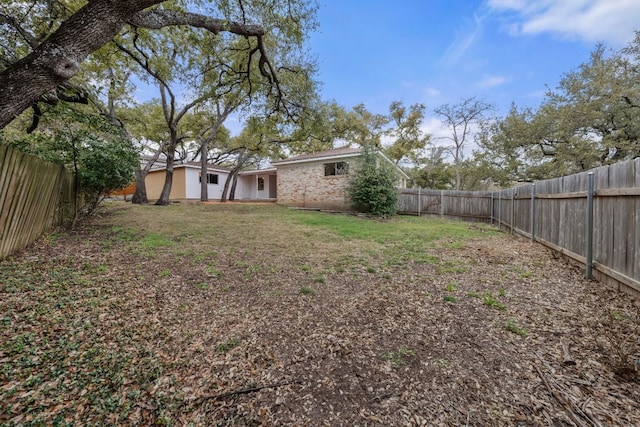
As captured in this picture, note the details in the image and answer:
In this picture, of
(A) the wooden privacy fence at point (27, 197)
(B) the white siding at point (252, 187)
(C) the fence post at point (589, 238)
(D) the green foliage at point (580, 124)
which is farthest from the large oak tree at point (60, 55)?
(D) the green foliage at point (580, 124)

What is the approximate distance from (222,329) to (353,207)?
444 inches

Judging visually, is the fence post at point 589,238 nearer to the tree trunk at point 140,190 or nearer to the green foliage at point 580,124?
the green foliage at point 580,124

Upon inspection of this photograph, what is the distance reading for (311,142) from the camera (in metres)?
20.1

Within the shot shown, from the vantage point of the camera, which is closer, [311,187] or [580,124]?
[580,124]

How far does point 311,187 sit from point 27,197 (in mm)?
11859

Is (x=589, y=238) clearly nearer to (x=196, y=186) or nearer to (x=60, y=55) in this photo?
(x=60, y=55)

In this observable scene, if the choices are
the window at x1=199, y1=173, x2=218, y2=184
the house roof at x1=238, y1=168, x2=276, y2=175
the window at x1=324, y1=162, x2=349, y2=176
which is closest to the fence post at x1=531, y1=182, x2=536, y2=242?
the window at x1=324, y1=162, x2=349, y2=176

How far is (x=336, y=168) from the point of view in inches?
570

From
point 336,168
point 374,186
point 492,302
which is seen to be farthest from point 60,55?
point 336,168

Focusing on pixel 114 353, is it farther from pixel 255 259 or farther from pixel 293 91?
pixel 293 91

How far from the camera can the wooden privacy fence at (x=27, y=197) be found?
12.6 ft

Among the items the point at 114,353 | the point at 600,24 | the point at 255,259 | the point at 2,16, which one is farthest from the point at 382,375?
the point at 600,24

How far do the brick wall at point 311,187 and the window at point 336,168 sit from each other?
223 millimetres

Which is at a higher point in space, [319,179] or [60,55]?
[60,55]
